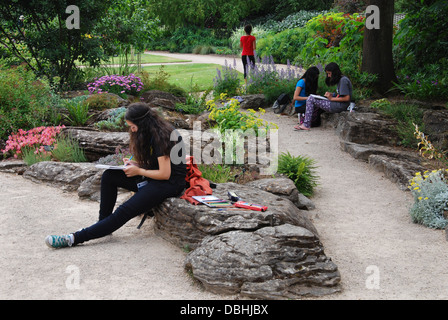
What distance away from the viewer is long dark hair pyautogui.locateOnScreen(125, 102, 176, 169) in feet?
16.7

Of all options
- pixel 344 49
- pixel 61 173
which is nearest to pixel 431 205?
pixel 61 173

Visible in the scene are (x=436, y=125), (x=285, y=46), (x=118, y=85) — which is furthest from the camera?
(x=285, y=46)

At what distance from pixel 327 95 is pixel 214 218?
5.97 meters

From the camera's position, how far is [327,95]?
10148 mm

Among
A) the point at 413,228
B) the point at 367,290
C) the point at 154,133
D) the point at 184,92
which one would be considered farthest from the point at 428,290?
the point at 184,92

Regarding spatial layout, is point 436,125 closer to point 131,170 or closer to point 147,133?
point 147,133

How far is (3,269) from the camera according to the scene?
457 centimetres

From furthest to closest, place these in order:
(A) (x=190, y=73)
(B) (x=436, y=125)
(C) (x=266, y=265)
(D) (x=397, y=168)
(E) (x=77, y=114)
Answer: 1. (A) (x=190, y=73)
2. (E) (x=77, y=114)
3. (B) (x=436, y=125)
4. (D) (x=397, y=168)
5. (C) (x=266, y=265)

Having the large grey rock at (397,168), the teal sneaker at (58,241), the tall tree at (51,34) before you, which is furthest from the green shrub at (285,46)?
the teal sneaker at (58,241)

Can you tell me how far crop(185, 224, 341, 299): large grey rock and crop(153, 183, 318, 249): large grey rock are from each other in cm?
25

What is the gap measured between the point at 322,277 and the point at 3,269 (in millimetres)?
2739

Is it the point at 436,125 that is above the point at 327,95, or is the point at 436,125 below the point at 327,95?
below

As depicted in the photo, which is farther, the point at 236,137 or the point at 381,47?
the point at 381,47

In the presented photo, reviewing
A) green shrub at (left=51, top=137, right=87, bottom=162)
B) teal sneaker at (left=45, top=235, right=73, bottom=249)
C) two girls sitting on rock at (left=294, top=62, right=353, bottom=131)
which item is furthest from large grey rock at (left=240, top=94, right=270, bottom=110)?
teal sneaker at (left=45, top=235, right=73, bottom=249)
